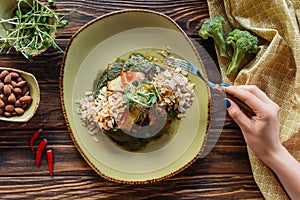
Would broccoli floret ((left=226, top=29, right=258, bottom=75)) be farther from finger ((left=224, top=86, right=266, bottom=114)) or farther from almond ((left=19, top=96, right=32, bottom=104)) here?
almond ((left=19, top=96, right=32, bottom=104))

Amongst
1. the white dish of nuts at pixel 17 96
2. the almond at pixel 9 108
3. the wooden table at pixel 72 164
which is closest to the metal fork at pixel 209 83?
the wooden table at pixel 72 164

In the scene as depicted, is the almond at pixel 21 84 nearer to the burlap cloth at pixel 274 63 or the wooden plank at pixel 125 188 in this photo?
the wooden plank at pixel 125 188

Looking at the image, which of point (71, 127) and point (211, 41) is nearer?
point (71, 127)

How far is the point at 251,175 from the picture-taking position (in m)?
2.28

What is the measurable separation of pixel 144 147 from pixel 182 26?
0.61 metres

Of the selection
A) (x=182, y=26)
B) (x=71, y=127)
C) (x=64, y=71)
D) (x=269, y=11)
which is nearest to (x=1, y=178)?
(x=71, y=127)

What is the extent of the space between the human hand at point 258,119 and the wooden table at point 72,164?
0.54ft

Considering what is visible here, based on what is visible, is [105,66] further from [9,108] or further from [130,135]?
[9,108]

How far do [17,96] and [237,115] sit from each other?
0.98m

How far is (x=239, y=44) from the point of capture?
85.5 inches

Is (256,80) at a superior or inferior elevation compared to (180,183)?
superior

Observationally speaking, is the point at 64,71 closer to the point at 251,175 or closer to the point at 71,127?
the point at 71,127

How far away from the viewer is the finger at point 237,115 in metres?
2.09

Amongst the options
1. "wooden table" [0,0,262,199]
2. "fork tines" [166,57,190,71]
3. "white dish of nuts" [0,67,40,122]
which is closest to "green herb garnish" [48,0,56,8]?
"wooden table" [0,0,262,199]
